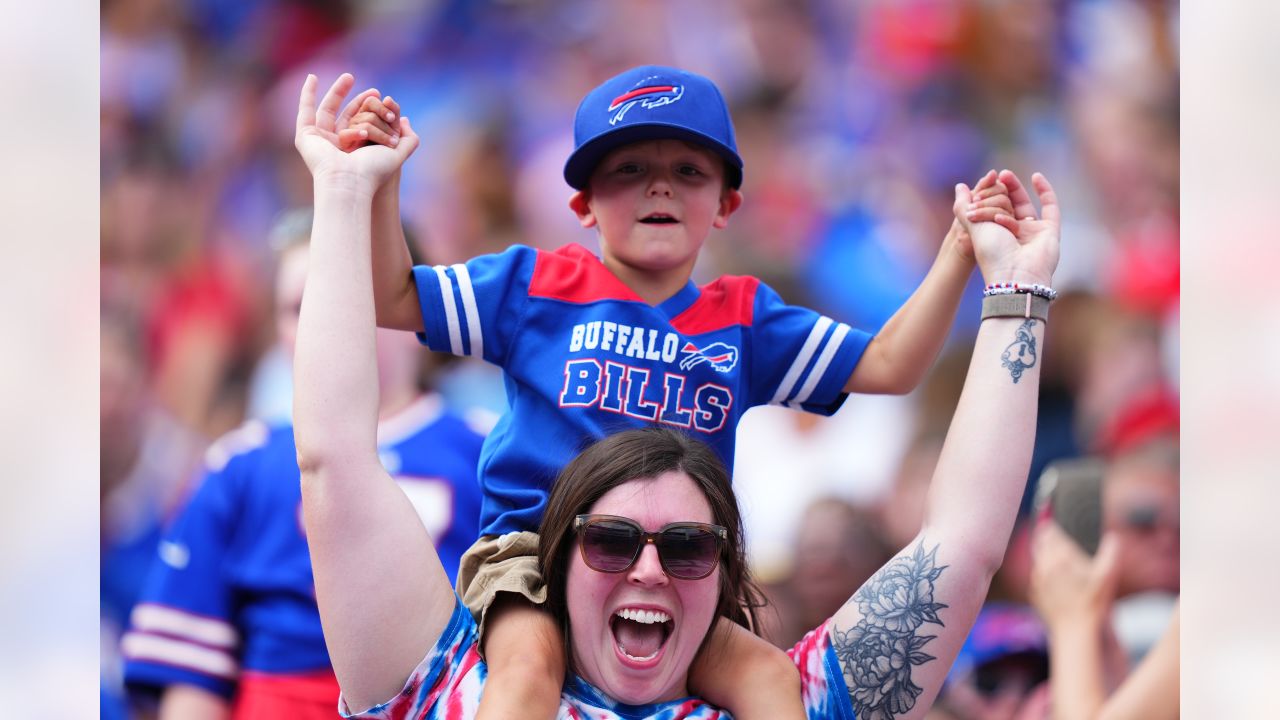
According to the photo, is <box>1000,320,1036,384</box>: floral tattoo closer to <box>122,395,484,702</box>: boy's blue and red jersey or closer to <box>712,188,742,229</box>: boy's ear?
<box>712,188,742,229</box>: boy's ear

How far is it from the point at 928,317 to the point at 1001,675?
2.86 m

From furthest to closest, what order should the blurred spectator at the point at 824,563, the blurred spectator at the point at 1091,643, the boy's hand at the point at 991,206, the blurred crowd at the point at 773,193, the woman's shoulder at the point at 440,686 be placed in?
the blurred crowd at the point at 773,193 → the blurred spectator at the point at 824,563 → the blurred spectator at the point at 1091,643 → the boy's hand at the point at 991,206 → the woman's shoulder at the point at 440,686

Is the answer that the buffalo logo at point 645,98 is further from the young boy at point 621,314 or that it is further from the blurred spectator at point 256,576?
the blurred spectator at point 256,576

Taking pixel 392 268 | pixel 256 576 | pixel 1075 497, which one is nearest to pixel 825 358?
pixel 392 268

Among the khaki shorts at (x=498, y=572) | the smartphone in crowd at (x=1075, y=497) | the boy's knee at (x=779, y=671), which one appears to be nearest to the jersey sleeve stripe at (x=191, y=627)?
the khaki shorts at (x=498, y=572)

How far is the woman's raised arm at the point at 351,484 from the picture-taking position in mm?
2266

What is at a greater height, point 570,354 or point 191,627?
point 570,354

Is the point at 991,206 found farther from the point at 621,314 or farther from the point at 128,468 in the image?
the point at 128,468

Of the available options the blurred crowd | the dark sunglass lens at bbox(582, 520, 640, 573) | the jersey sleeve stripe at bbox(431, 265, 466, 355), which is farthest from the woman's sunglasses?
the blurred crowd

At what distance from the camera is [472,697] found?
2.38m

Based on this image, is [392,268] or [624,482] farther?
[392,268]
